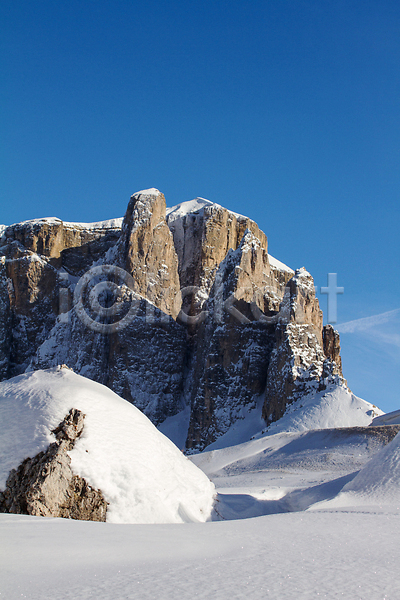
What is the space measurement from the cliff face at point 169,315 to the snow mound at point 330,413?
169 cm

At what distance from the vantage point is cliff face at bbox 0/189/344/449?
46.9 m

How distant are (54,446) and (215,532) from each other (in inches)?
185

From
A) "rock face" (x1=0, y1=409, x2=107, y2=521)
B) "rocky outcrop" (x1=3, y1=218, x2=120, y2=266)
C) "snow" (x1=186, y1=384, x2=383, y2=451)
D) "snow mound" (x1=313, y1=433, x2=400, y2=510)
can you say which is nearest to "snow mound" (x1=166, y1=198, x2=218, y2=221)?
"rocky outcrop" (x1=3, y1=218, x2=120, y2=266)

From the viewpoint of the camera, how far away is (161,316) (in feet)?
186

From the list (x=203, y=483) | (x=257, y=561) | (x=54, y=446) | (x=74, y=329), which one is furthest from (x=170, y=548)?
(x=74, y=329)

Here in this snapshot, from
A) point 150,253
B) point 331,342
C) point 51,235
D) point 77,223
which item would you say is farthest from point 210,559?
point 77,223

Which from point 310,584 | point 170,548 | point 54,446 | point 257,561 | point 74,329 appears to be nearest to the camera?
point 310,584

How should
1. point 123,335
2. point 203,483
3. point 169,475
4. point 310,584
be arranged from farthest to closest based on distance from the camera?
point 123,335 < point 203,483 < point 169,475 < point 310,584

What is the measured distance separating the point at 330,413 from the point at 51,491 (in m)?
30.4

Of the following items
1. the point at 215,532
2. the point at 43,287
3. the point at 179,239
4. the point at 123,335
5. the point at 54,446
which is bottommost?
the point at 215,532

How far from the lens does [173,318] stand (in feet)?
194

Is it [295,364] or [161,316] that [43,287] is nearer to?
[161,316]

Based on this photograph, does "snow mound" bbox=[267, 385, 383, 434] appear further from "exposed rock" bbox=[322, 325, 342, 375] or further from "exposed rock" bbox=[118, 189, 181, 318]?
"exposed rock" bbox=[118, 189, 181, 318]

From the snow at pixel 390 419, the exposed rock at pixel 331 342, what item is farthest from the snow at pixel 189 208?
the snow at pixel 390 419
